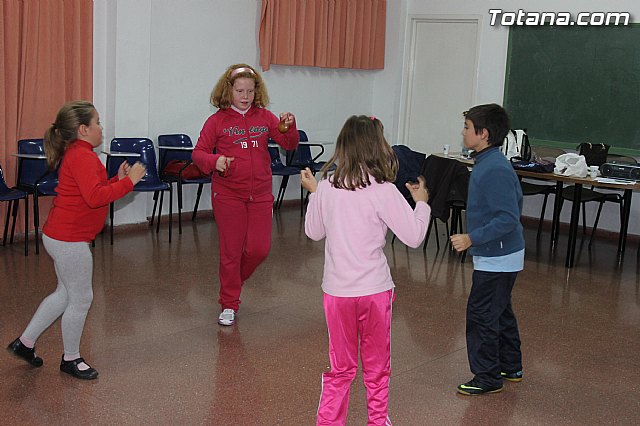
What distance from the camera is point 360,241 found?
3.09 meters

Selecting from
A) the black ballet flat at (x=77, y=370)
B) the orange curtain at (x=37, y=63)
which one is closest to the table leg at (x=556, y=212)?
the orange curtain at (x=37, y=63)

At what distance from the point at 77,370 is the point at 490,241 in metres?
2.11

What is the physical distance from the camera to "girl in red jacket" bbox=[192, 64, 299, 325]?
15.7ft

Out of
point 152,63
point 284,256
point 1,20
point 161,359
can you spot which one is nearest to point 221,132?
point 161,359

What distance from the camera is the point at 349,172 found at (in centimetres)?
304

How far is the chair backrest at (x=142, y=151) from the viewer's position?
297 inches

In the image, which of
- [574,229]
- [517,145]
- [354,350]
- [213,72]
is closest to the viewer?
[354,350]

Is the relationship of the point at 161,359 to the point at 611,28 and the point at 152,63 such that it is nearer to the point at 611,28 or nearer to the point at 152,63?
the point at 152,63

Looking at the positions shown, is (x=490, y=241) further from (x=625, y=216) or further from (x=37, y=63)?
(x=37, y=63)

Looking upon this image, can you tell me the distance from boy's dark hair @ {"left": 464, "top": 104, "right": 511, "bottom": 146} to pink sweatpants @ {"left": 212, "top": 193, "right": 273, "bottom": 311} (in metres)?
1.53

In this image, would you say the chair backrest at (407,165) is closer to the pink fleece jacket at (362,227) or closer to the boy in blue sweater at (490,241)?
the boy in blue sweater at (490,241)

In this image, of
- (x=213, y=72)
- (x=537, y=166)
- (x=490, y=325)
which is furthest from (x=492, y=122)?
(x=213, y=72)

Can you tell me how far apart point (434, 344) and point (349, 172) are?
2.13 metres

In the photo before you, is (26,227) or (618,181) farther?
(618,181)
